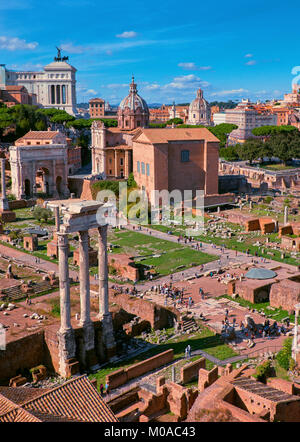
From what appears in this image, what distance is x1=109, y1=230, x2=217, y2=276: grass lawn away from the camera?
37625 mm

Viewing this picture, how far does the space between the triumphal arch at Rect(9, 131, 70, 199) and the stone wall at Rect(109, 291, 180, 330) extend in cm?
3337

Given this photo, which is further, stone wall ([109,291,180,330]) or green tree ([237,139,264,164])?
green tree ([237,139,264,164])

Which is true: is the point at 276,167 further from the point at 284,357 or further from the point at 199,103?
the point at 199,103

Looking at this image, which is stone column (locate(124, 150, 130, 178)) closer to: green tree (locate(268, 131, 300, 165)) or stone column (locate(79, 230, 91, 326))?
green tree (locate(268, 131, 300, 165))

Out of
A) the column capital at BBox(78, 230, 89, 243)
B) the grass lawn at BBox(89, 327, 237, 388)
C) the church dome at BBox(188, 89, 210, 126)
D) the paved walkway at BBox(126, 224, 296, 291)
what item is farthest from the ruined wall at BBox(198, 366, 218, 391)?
the church dome at BBox(188, 89, 210, 126)

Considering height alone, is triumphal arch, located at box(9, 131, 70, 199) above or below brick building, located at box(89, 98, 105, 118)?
below

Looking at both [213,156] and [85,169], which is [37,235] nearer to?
[213,156]

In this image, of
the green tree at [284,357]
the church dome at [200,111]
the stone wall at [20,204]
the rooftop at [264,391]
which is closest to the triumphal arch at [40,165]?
the stone wall at [20,204]

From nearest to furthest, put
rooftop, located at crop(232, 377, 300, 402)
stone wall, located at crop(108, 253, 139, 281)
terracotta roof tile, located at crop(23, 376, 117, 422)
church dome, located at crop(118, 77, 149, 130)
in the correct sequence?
terracotta roof tile, located at crop(23, 376, 117, 422) < rooftop, located at crop(232, 377, 300, 402) < stone wall, located at crop(108, 253, 139, 281) < church dome, located at crop(118, 77, 149, 130)

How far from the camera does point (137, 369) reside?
21.8m

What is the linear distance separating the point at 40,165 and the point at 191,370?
43099 mm

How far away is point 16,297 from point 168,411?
14.7 metres

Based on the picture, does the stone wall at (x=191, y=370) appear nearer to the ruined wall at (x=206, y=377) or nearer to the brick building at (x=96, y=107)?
the ruined wall at (x=206, y=377)

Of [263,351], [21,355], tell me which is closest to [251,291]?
[263,351]
